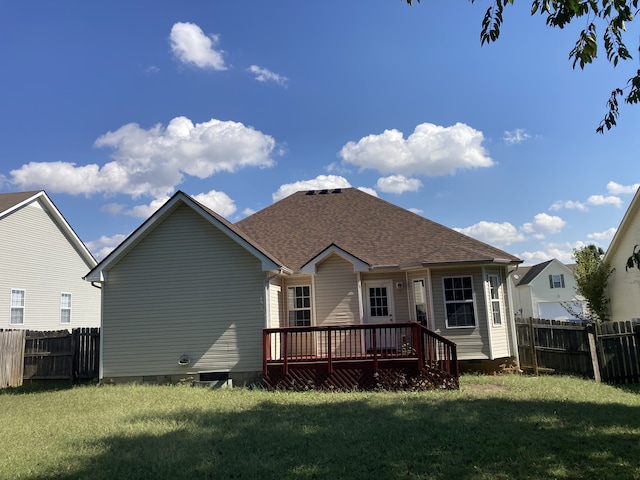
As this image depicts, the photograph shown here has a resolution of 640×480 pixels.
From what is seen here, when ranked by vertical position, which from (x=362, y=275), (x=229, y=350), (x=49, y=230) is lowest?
(x=229, y=350)

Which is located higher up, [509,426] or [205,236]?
[205,236]

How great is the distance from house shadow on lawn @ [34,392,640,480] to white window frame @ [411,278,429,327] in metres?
5.54

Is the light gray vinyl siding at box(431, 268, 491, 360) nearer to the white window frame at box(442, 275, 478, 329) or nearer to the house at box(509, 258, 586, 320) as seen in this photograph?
the white window frame at box(442, 275, 478, 329)

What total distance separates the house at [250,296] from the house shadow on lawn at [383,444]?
419 cm

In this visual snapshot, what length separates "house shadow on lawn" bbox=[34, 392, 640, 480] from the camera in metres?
5.71

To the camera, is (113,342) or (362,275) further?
(362,275)

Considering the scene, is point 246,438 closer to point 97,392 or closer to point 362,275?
point 97,392

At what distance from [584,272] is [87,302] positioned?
1004 inches

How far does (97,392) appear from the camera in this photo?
12266 mm

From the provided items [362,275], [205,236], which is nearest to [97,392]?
[205,236]

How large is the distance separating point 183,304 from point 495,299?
9.64m

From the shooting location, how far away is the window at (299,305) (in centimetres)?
1548

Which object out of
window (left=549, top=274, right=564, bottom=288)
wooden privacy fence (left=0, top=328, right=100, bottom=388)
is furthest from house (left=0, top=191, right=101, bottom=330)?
window (left=549, top=274, right=564, bottom=288)

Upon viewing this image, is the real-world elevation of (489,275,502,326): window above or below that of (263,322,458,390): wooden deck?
above
